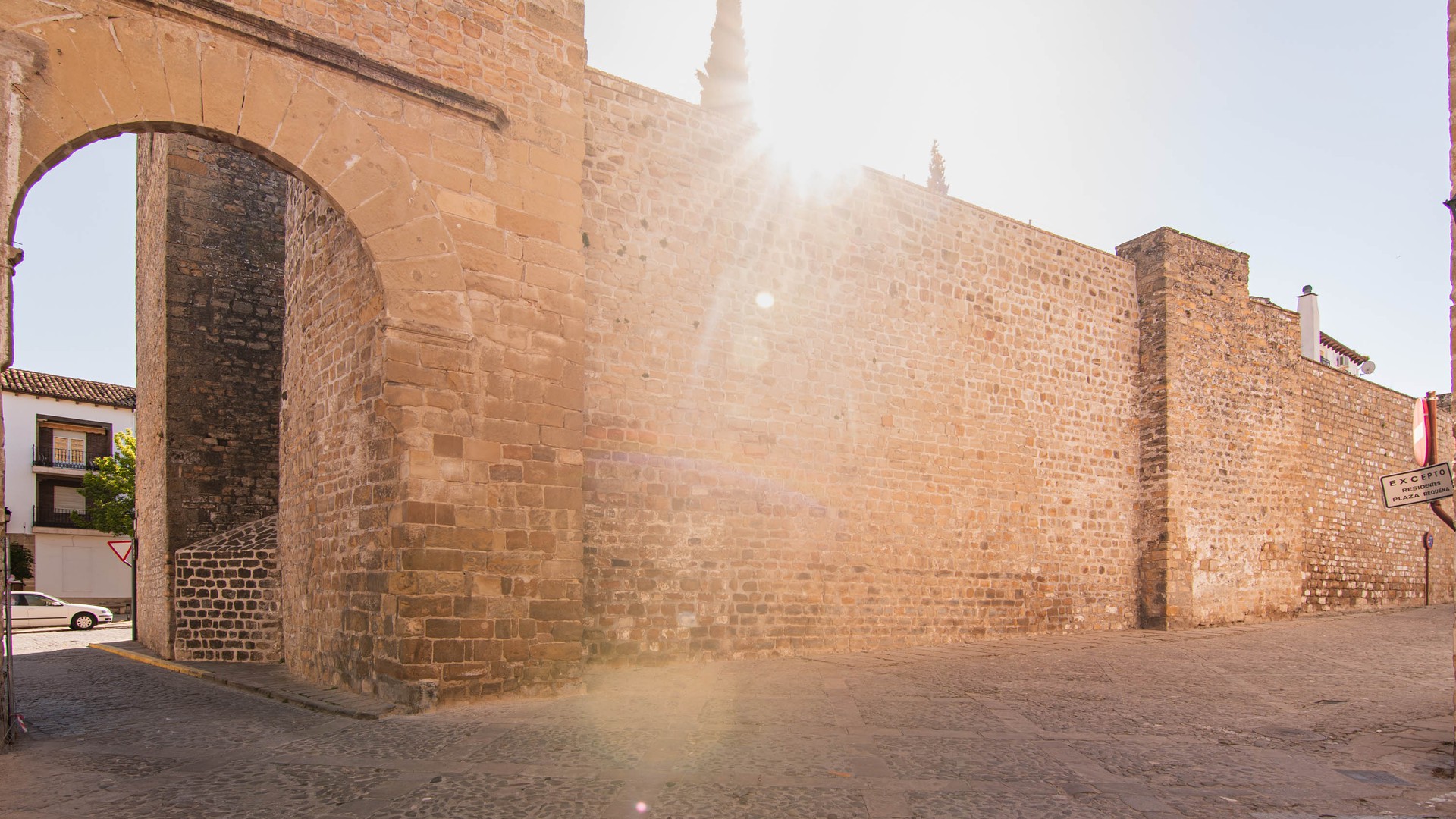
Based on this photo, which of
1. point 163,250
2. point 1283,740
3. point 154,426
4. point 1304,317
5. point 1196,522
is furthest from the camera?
point 1304,317

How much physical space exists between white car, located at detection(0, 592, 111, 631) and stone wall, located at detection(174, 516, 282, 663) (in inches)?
515

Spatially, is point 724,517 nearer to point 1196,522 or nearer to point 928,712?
point 928,712

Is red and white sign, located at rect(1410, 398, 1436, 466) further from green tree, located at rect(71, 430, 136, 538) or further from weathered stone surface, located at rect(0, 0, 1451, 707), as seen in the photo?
green tree, located at rect(71, 430, 136, 538)

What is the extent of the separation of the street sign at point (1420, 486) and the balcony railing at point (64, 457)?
3165cm

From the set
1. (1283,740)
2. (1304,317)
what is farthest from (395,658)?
(1304,317)

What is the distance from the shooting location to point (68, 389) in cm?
2769

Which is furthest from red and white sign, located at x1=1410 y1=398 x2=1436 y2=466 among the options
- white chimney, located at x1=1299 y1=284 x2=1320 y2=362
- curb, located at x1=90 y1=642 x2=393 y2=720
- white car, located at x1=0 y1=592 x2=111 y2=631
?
white car, located at x1=0 y1=592 x2=111 y2=631

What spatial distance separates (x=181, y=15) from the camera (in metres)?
5.33

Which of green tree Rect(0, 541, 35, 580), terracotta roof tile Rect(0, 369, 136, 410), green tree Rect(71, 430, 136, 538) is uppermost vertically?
terracotta roof tile Rect(0, 369, 136, 410)

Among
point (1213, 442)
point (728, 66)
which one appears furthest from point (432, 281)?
point (728, 66)

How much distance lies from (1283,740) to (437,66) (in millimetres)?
6961

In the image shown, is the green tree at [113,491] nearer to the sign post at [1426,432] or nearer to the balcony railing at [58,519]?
the balcony railing at [58,519]

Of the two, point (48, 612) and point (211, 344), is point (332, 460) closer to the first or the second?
point (211, 344)

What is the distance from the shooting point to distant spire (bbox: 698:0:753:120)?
2811cm
